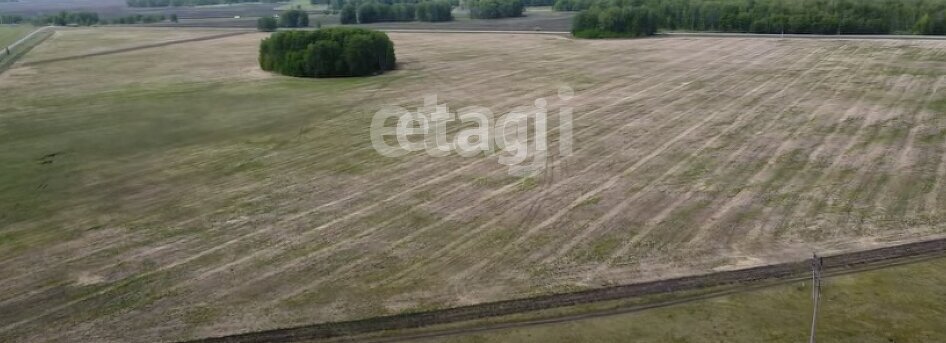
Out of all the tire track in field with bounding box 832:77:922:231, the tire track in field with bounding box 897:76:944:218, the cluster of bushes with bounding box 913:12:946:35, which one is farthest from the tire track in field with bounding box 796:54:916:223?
the cluster of bushes with bounding box 913:12:946:35

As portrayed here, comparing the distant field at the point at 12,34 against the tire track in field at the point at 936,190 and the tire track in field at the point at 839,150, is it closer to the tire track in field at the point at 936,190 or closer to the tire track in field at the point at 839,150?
the tire track in field at the point at 839,150

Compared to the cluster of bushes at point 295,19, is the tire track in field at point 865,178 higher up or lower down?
lower down

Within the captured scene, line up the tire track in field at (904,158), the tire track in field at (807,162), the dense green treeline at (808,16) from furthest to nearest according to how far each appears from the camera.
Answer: the dense green treeline at (808,16) < the tire track in field at (904,158) < the tire track in field at (807,162)

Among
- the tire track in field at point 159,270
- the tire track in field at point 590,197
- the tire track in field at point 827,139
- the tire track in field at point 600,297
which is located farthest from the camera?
the tire track in field at point 827,139

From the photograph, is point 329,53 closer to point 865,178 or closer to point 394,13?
point 865,178

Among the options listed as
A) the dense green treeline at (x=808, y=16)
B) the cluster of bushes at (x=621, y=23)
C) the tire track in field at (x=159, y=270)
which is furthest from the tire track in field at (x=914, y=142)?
the cluster of bushes at (x=621, y=23)

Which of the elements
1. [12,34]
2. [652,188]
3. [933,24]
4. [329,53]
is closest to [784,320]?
[652,188]

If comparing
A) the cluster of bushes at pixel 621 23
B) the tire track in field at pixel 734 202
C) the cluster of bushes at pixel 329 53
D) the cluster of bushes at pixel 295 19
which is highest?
the cluster of bushes at pixel 295 19

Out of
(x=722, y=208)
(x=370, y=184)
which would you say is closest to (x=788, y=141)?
(x=722, y=208)
